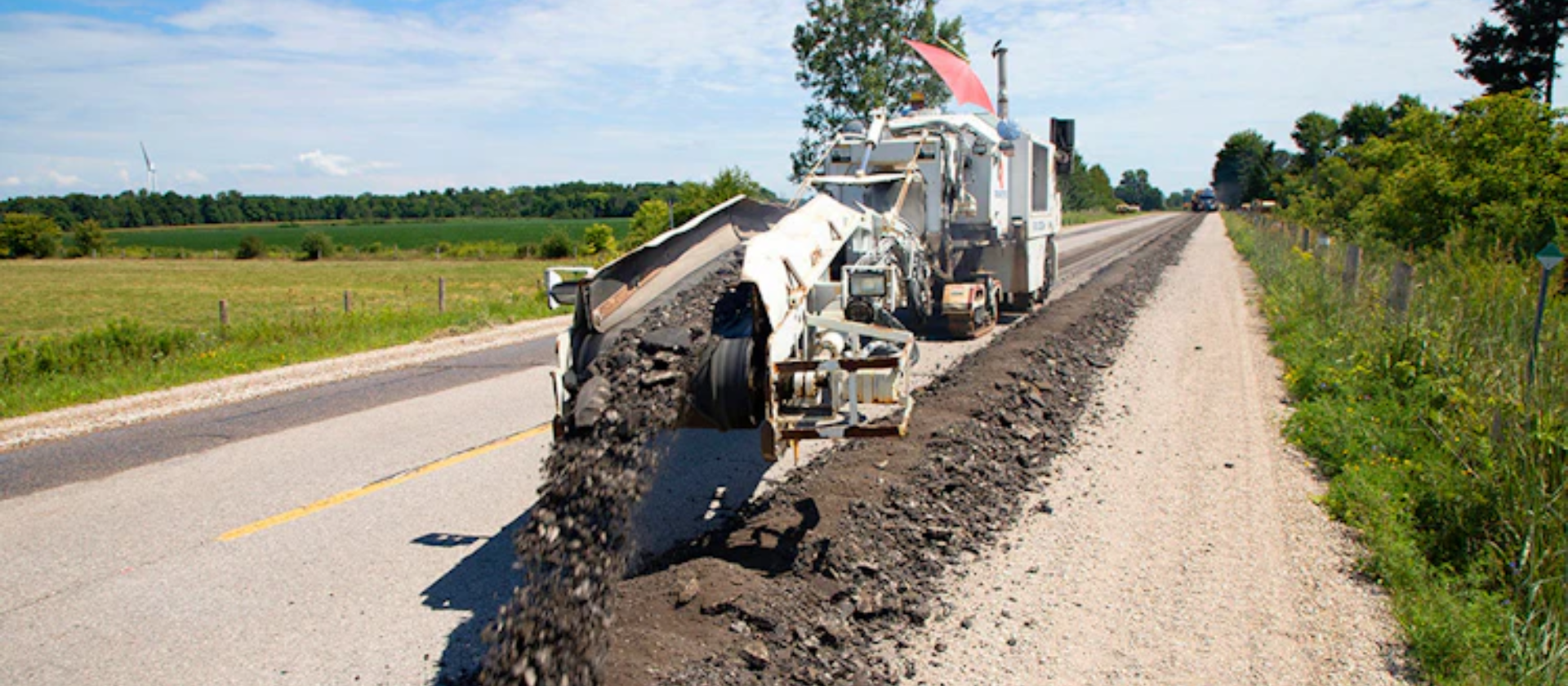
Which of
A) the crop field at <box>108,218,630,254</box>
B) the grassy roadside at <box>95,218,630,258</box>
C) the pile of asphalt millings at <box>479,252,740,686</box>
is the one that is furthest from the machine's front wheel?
the crop field at <box>108,218,630,254</box>

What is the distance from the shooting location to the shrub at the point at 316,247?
67562 millimetres

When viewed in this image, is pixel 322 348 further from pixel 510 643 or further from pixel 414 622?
pixel 510 643

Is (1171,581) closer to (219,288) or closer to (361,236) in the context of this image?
(219,288)

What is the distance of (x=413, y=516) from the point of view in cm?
643

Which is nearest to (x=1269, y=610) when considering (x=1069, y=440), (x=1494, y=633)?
(x=1494, y=633)

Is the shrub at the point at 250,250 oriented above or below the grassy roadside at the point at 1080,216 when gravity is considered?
below

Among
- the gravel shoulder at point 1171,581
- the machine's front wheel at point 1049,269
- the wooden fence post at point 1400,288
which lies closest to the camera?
the gravel shoulder at point 1171,581

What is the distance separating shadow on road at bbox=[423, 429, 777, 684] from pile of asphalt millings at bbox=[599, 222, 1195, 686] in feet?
0.59

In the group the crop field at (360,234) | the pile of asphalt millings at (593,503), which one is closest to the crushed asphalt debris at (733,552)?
the pile of asphalt millings at (593,503)

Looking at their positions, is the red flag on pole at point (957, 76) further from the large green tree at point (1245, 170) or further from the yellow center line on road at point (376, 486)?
the large green tree at point (1245, 170)

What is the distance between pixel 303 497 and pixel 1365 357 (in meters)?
9.00

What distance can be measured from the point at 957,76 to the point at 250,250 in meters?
67.3

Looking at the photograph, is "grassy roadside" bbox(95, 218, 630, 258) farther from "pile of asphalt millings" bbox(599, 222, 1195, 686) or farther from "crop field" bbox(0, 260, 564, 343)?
"pile of asphalt millings" bbox(599, 222, 1195, 686)

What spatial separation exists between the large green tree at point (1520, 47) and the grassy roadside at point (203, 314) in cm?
3555
